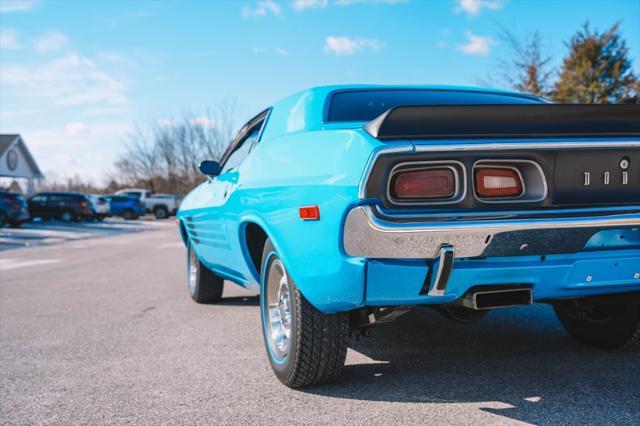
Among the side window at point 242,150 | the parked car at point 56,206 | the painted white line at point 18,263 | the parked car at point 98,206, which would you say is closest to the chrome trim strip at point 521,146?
the side window at point 242,150

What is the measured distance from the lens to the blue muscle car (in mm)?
2467

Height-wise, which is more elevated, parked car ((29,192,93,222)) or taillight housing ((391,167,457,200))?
taillight housing ((391,167,457,200))

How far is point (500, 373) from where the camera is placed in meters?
3.27

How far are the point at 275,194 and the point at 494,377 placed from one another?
1437mm

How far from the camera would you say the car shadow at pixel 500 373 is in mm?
2750

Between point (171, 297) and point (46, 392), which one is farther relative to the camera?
point (171, 297)

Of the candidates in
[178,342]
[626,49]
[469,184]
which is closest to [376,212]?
[469,184]

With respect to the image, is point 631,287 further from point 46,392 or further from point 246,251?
point 46,392

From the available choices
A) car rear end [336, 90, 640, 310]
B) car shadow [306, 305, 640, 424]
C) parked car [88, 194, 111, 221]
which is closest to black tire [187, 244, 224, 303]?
car shadow [306, 305, 640, 424]

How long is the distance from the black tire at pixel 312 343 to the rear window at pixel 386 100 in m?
0.98

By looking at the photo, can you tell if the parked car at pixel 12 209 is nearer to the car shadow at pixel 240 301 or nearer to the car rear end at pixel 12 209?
the car rear end at pixel 12 209

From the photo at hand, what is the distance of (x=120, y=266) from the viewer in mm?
9695

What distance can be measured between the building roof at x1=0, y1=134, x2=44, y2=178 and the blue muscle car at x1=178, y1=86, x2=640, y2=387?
4330 cm

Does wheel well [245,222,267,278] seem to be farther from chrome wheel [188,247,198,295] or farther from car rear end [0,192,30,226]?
car rear end [0,192,30,226]
